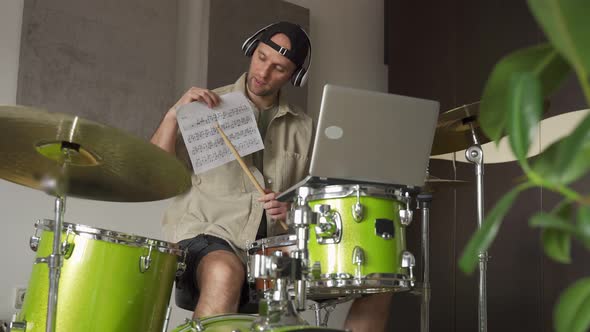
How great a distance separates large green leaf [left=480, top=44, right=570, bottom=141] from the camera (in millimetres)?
499

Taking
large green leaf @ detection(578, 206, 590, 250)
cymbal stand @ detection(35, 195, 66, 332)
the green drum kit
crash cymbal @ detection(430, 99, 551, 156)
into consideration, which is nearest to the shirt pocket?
crash cymbal @ detection(430, 99, 551, 156)

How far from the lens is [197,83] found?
139 inches

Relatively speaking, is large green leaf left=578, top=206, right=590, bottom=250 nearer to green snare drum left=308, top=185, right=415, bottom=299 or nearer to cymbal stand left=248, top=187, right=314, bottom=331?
cymbal stand left=248, top=187, right=314, bottom=331

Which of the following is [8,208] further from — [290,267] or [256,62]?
[290,267]

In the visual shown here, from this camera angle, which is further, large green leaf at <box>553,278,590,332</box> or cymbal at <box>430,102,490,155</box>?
cymbal at <box>430,102,490,155</box>

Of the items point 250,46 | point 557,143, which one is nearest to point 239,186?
point 250,46

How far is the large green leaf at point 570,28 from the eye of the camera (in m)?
0.39

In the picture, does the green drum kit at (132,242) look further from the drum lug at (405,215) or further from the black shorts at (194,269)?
the black shorts at (194,269)

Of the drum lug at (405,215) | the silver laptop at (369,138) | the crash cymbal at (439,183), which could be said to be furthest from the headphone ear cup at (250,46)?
the drum lug at (405,215)

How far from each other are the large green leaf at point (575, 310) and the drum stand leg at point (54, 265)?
56.0 inches

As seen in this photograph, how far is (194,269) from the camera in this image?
2.19m

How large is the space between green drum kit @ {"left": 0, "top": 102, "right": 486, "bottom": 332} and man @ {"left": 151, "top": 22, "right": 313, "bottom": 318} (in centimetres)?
18

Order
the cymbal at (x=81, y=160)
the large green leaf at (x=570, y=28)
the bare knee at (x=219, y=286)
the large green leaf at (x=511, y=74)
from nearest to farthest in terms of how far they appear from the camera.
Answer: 1. the large green leaf at (x=570, y=28)
2. the large green leaf at (x=511, y=74)
3. the cymbal at (x=81, y=160)
4. the bare knee at (x=219, y=286)

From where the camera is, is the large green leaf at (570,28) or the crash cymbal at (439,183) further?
the crash cymbal at (439,183)
